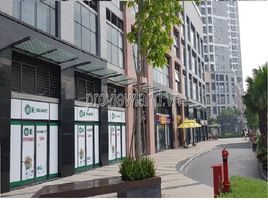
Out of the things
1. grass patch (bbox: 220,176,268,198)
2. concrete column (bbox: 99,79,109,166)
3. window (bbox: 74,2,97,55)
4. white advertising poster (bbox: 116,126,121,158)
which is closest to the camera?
grass patch (bbox: 220,176,268,198)

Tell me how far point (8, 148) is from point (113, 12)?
14194 mm

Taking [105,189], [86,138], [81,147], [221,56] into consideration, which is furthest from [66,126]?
[221,56]

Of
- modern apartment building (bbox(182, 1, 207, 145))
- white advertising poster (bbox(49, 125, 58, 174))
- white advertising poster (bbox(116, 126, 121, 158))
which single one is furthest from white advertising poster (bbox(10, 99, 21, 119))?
modern apartment building (bbox(182, 1, 207, 145))

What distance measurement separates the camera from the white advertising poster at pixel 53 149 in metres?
16.2

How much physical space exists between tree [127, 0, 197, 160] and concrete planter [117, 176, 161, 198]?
3.05 feet

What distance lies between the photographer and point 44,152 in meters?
15.7

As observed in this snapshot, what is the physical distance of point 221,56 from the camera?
428 ft

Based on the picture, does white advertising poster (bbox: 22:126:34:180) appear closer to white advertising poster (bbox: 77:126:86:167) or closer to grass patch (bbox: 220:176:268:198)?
white advertising poster (bbox: 77:126:86:167)

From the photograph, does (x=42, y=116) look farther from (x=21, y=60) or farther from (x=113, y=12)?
(x=113, y=12)

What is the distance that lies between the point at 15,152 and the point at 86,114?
636 centimetres

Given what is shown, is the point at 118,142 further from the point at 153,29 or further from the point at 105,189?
the point at 105,189

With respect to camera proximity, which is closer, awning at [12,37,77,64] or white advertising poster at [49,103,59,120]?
awning at [12,37,77,64]

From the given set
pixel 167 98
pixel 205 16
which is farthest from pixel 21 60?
pixel 205 16

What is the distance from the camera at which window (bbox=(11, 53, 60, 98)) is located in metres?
14.5
